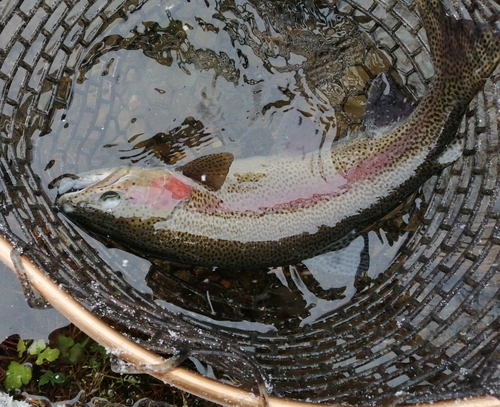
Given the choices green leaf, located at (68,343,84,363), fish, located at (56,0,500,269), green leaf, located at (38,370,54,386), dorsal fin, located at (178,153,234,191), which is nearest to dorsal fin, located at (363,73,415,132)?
fish, located at (56,0,500,269)

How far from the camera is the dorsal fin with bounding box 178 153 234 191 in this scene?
9.43 feet

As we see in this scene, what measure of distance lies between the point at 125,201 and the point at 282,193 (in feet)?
2.92

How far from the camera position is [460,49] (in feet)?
9.00

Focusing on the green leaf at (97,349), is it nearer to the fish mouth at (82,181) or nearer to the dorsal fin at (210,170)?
the fish mouth at (82,181)

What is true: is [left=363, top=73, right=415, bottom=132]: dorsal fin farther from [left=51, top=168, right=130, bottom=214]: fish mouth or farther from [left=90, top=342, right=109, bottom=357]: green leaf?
[left=90, top=342, right=109, bottom=357]: green leaf

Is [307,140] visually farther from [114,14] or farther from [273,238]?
[114,14]

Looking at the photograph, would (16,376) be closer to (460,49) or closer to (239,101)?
(239,101)

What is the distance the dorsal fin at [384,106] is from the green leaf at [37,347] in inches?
96.5

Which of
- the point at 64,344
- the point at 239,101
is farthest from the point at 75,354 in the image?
the point at 239,101

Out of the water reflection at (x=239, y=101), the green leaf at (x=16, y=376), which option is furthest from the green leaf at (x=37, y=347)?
the water reflection at (x=239, y=101)

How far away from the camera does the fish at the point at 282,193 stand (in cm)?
280

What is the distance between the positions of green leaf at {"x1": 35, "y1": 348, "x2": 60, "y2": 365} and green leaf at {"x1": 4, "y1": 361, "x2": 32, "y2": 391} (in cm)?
9

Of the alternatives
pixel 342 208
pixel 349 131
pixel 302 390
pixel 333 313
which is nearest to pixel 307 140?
pixel 349 131

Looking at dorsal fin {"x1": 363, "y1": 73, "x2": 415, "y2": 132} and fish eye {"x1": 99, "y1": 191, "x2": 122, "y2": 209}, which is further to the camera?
dorsal fin {"x1": 363, "y1": 73, "x2": 415, "y2": 132}
